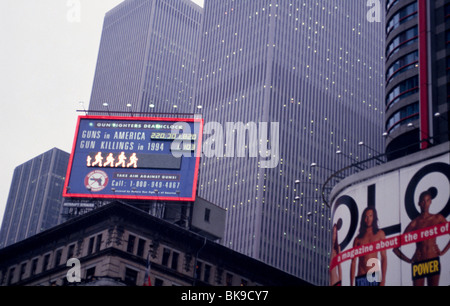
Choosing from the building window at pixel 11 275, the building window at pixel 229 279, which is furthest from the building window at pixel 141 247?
the building window at pixel 11 275

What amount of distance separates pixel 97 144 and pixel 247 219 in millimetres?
97710

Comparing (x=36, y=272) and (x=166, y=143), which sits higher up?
(x=166, y=143)

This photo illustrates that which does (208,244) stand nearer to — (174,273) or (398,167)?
(174,273)

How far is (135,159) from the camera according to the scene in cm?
8375

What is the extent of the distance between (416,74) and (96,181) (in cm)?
3993

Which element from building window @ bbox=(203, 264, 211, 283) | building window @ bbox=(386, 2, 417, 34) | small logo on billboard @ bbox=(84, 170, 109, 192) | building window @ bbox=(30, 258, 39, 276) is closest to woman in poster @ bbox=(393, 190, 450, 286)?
building window @ bbox=(203, 264, 211, 283)

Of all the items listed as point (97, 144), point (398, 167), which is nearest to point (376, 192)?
point (398, 167)

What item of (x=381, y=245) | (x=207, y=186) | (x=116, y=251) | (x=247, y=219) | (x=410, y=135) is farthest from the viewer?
(x=207, y=186)

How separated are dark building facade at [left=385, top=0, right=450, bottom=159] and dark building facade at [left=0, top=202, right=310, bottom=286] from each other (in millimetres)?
23849

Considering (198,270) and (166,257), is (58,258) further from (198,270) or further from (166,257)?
(198,270)

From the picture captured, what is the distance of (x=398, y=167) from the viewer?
54.0 m

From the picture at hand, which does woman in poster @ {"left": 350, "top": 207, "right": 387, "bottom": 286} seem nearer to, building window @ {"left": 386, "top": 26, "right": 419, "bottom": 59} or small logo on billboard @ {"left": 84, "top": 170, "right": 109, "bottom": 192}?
small logo on billboard @ {"left": 84, "top": 170, "right": 109, "bottom": 192}

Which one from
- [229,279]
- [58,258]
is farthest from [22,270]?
[229,279]

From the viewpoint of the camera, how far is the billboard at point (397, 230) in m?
48.5
